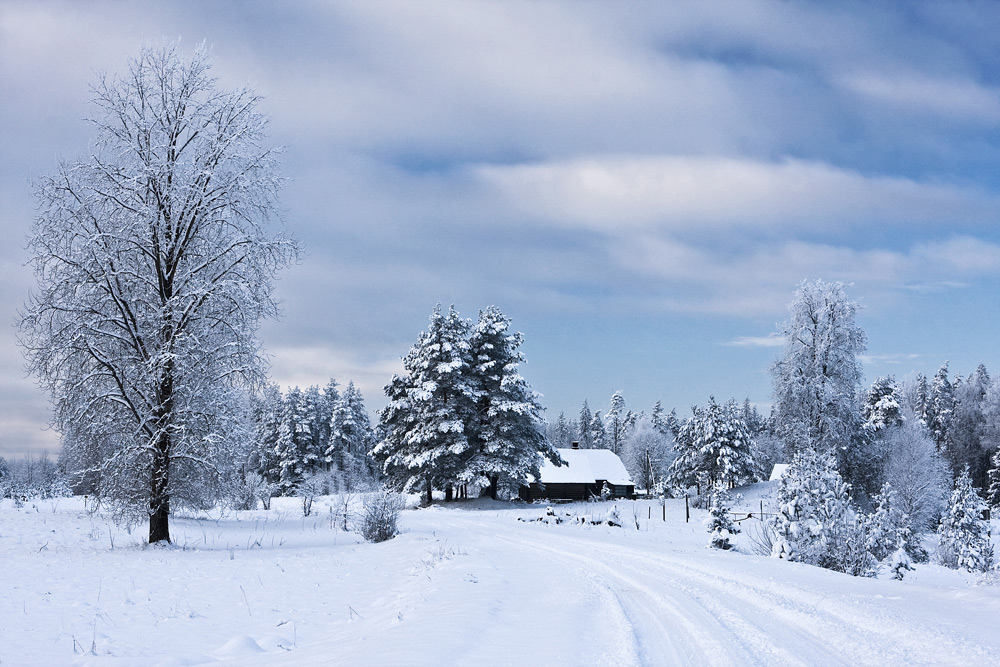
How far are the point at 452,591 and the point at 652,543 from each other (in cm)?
1115

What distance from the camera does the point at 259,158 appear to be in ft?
63.6

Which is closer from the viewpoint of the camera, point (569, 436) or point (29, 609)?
point (29, 609)

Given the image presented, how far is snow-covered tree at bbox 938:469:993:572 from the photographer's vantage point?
23.6 meters

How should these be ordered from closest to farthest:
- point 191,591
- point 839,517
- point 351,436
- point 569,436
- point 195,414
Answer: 1. point 191,591
2. point 839,517
3. point 195,414
4. point 351,436
5. point 569,436

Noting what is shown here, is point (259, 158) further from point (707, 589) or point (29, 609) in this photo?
point (707, 589)

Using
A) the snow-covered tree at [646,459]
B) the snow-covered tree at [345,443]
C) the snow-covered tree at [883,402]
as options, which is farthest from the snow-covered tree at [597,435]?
the snow-covered tree at [345,443]

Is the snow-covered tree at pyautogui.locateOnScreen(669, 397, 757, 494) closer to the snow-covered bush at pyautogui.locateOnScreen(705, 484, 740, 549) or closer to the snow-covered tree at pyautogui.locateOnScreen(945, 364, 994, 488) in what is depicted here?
the snow-covered tree at pyautogui.locateOnScreen(945, 364, 994, 488)

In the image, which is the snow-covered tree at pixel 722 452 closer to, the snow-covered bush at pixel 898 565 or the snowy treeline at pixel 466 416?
the snowy treeline at pixel 466 416

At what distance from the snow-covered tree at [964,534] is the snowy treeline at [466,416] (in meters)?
22.5

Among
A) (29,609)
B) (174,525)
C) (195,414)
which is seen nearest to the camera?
(29,609)

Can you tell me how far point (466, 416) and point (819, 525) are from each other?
29.4 meters

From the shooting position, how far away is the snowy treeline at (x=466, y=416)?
1658 inches

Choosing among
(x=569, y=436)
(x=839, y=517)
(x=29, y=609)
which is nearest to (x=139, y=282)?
(x=29, y=609)

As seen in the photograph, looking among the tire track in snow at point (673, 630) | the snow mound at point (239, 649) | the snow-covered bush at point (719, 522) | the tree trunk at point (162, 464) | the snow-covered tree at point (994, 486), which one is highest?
the tree trunk at point (162, 464)
